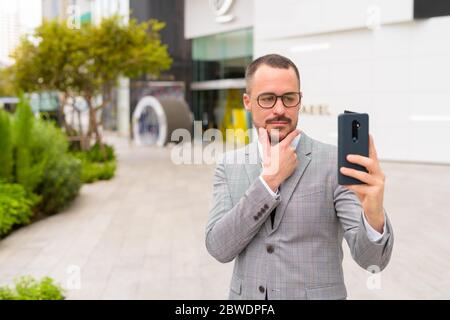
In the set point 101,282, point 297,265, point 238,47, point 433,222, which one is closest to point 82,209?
point 101,282

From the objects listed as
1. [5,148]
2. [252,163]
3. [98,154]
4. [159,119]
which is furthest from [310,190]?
[159,119]

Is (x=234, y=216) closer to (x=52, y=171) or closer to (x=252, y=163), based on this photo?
(x=252, y=163)

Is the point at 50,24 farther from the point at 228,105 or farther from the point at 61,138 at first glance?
the point at 228,105

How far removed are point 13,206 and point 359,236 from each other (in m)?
8.35

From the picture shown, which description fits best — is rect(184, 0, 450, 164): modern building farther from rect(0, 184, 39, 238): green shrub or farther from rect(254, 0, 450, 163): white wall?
rect(0, 184, 39, 238): green shrub

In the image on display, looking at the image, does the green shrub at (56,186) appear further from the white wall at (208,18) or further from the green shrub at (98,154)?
the white wall at (208,18)

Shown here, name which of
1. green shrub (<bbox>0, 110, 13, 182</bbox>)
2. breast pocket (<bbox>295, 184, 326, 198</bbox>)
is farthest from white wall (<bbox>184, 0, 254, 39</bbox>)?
breast pocket (<bbox>295, 184, 326, 198</bbox>)

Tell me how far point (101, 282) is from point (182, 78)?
2826cm

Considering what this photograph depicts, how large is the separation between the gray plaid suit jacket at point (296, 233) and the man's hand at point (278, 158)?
0.15 meters

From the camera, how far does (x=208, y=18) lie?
30.8 meters

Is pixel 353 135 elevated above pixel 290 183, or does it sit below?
above

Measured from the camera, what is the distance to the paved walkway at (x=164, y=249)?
587cm

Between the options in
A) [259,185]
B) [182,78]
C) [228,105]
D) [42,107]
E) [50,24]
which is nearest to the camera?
[259,185]

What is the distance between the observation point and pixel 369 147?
1.40 meters
